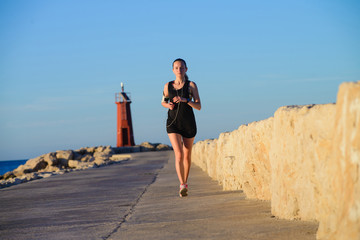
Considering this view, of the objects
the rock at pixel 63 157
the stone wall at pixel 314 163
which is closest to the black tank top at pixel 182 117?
the stone wall at pixel 314 163

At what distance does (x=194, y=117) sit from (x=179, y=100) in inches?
13.5

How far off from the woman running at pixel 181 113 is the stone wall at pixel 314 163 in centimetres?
112

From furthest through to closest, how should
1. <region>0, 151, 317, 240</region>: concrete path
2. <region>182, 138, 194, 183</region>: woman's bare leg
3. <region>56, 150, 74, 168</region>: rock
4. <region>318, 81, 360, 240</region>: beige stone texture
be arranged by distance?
<region>56, 150, 74, 168</region>: rock < <region>182, 138, 194, 183</region>: woman's bare leg < <region>0, 151, 317, 240</region>: concrete path < <region>318, 81, 360, 240</region>: beige stone texture

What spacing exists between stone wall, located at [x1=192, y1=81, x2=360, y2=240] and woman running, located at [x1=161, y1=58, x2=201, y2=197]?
3.68 feet

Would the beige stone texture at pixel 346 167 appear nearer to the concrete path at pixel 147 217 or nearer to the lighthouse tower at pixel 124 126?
the concrete path at pixel 147 217

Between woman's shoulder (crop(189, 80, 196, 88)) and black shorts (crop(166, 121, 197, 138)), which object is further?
woman's shoulder (crop(189, 80, 196, 88))

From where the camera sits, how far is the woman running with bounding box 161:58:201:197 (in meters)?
5.74

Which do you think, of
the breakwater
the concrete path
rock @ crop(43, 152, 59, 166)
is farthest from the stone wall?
rock @ crop(43, 152, 59, 166)

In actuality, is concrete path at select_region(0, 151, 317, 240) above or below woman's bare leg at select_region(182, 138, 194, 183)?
below

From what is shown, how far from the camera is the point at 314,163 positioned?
292cm

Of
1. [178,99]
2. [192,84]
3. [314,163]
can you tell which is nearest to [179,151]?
[178,99]

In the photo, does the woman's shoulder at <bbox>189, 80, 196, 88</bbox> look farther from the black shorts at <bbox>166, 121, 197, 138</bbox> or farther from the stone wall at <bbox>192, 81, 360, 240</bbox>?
the stone wall at <bbox>192, 81, 360, 240</bbox>

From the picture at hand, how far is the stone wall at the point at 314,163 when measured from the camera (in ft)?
6.96

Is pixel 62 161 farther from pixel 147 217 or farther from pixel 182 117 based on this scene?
pixel 147 217
